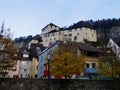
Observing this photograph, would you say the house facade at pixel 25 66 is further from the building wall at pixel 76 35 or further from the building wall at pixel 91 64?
the building wall at pixel 76 35

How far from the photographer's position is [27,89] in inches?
1299

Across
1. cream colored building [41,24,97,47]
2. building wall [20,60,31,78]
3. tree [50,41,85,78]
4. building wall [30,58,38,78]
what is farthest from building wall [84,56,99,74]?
cream colored building [41,24,97,47]

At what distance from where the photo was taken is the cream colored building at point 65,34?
371 ft

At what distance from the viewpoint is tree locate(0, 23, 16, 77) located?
3859 centimetres

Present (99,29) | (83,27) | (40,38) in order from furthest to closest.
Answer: (99,29), (40,38), (83,27)

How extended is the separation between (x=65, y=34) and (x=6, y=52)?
276 ft

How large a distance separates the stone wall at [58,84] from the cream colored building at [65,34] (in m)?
73.9

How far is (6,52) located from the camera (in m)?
39.5

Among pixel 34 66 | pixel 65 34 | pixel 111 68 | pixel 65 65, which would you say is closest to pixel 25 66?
pixel 34 66

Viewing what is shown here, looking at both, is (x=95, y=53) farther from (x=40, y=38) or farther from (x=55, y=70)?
(x=40, y=38)

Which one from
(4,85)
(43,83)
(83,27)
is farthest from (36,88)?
(83,27)

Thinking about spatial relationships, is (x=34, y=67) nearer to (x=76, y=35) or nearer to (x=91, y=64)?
(x=91, y=64)

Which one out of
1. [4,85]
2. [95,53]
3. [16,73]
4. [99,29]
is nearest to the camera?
[4,85]

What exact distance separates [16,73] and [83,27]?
4595 centimetres
